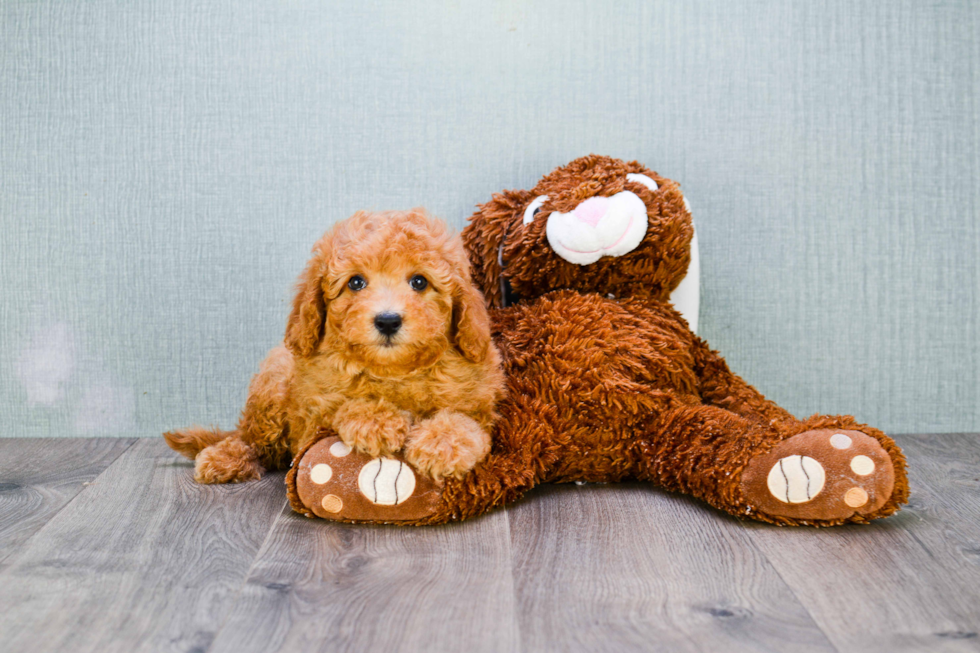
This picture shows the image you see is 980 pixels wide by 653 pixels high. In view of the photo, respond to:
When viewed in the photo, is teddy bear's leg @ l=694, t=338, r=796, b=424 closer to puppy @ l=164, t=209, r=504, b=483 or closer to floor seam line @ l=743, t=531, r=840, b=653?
floor seam line @ l=743, t=531, r=840, b=653

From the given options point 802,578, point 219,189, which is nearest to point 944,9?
point 802,578

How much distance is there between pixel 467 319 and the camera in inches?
57.4

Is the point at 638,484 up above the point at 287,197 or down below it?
below

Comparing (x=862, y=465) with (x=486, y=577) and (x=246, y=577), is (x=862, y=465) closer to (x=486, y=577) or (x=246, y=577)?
(x=486, y=577)

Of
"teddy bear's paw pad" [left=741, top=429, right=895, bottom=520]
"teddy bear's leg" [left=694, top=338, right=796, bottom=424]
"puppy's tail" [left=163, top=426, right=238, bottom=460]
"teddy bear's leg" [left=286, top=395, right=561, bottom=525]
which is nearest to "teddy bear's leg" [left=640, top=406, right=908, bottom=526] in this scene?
"teddy bear's paw pad" [left=741, top=429, right=895, bottom=520]

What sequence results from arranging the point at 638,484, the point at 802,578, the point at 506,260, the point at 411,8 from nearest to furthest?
the point at 802,578 < the point at 638,484 < the point at 506,260 < the point at 411,8

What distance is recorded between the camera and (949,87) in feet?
6.89

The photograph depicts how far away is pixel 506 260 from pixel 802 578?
37.7 inches

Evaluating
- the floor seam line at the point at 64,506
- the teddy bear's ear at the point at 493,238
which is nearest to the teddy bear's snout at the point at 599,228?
the teddy bear's ear at the point at 493,238

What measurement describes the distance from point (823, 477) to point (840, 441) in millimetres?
70

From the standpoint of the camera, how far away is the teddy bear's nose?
1.71 meters

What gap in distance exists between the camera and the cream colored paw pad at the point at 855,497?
1.35 metres

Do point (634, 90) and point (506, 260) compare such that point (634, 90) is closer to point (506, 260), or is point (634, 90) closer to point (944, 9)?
point (506, 260)

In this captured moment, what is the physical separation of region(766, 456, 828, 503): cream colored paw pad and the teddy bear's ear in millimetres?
789
